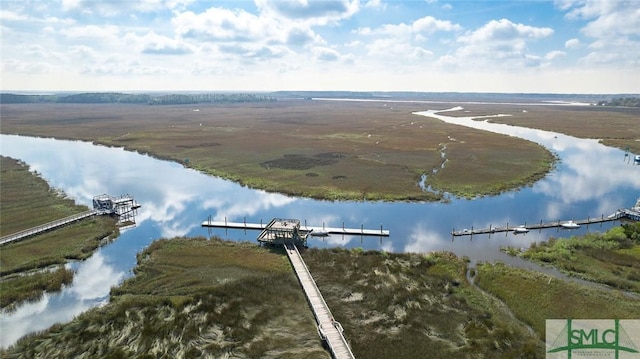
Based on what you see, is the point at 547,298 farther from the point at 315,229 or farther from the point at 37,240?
the point at 37,240

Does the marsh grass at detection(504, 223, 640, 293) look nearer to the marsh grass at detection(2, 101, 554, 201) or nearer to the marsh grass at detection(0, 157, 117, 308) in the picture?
the marsh grass at detection(2, 101, 554, 201)

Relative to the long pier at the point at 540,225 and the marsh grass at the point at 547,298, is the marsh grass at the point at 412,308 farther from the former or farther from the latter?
the long pier at the point at 540,225

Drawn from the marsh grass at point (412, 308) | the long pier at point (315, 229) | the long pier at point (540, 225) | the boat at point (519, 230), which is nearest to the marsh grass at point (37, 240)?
the long pier at point (315, 229)

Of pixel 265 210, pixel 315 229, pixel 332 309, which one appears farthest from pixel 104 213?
pixel 332 309

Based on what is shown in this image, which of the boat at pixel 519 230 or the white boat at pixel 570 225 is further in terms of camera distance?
the white boat at pixel 570 225

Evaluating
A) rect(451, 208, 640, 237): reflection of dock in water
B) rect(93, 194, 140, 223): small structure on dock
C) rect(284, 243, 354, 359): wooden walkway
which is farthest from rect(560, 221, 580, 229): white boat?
rect(93, 194, 140, 223): small structure on dock
